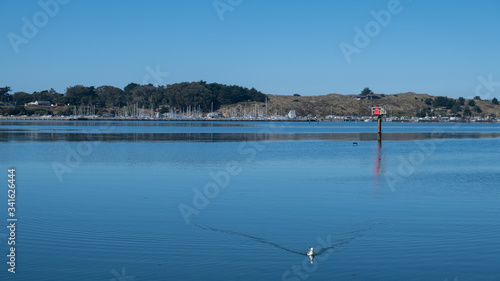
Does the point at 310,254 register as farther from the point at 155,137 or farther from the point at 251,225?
the point at 155,137

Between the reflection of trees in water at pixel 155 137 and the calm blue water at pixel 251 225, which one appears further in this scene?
the reflection of trees in water at pixel 155 137

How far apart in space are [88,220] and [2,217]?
2.67 m

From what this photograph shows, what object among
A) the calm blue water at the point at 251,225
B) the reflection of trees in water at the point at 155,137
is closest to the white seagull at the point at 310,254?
the calm blue water at the point at 251,225

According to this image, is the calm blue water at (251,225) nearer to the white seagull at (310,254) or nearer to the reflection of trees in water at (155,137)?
the white seagull at (310,254)

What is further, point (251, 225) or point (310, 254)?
point (251, 225)

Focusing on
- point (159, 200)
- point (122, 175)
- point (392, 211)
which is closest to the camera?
point (392, 211)

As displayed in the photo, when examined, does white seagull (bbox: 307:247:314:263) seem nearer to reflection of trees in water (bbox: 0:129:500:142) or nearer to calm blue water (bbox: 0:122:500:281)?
calm blue water (bbox: 0:122:500:281)

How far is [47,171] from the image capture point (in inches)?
1228

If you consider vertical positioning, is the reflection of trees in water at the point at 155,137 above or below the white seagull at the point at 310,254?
below

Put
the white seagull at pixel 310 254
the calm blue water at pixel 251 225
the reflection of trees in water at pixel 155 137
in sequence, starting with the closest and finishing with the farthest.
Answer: the calm blue water at pixel 251 225 → the white seagull at pixel 310 254 → the reflection of trees in water at pixel 155 137

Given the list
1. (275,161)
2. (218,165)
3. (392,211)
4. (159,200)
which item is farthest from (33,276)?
(275,161)

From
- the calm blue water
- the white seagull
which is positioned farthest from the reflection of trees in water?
the white seagull

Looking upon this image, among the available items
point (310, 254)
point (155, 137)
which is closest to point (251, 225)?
point (310, 254)

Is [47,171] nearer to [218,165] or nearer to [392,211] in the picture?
[218,165]
